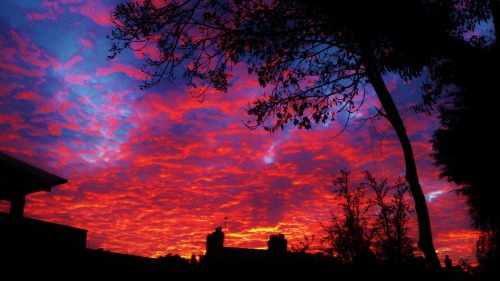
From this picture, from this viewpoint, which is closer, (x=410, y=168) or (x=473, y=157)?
(x=410, y=168)

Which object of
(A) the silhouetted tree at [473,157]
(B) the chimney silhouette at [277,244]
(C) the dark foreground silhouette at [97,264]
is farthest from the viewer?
(B) the chimney silhouette at [277,244]

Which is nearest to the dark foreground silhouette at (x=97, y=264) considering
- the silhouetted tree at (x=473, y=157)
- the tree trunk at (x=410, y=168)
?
the tree trunk at (x=410, y=168)

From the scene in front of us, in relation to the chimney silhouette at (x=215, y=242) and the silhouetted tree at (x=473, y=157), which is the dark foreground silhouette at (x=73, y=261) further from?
the chimney silhouette at (x=215, y=242)

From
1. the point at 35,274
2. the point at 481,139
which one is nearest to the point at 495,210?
the point at 481,139

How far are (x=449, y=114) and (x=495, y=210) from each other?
626 cm

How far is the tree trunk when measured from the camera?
807cm

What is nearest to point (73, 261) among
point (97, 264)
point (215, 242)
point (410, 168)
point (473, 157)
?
point (97, 264)

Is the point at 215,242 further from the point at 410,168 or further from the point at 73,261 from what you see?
the point at 410,168

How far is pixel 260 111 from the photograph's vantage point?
10.5 metres

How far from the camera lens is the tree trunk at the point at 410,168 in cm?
807

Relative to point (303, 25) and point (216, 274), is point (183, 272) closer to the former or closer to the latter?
point (216, 274)

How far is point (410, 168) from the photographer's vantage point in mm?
8727

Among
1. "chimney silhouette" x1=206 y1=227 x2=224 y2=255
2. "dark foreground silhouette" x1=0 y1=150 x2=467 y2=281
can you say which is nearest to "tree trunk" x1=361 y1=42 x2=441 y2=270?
"dark foreground silhouette" x1=0 y1=150 x2=467 y2=281

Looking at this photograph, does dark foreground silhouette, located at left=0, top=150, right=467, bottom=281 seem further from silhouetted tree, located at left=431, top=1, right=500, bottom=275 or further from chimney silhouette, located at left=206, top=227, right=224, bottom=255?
chimney silhouette, located at left=206, top=227, right=224, bottom=255
